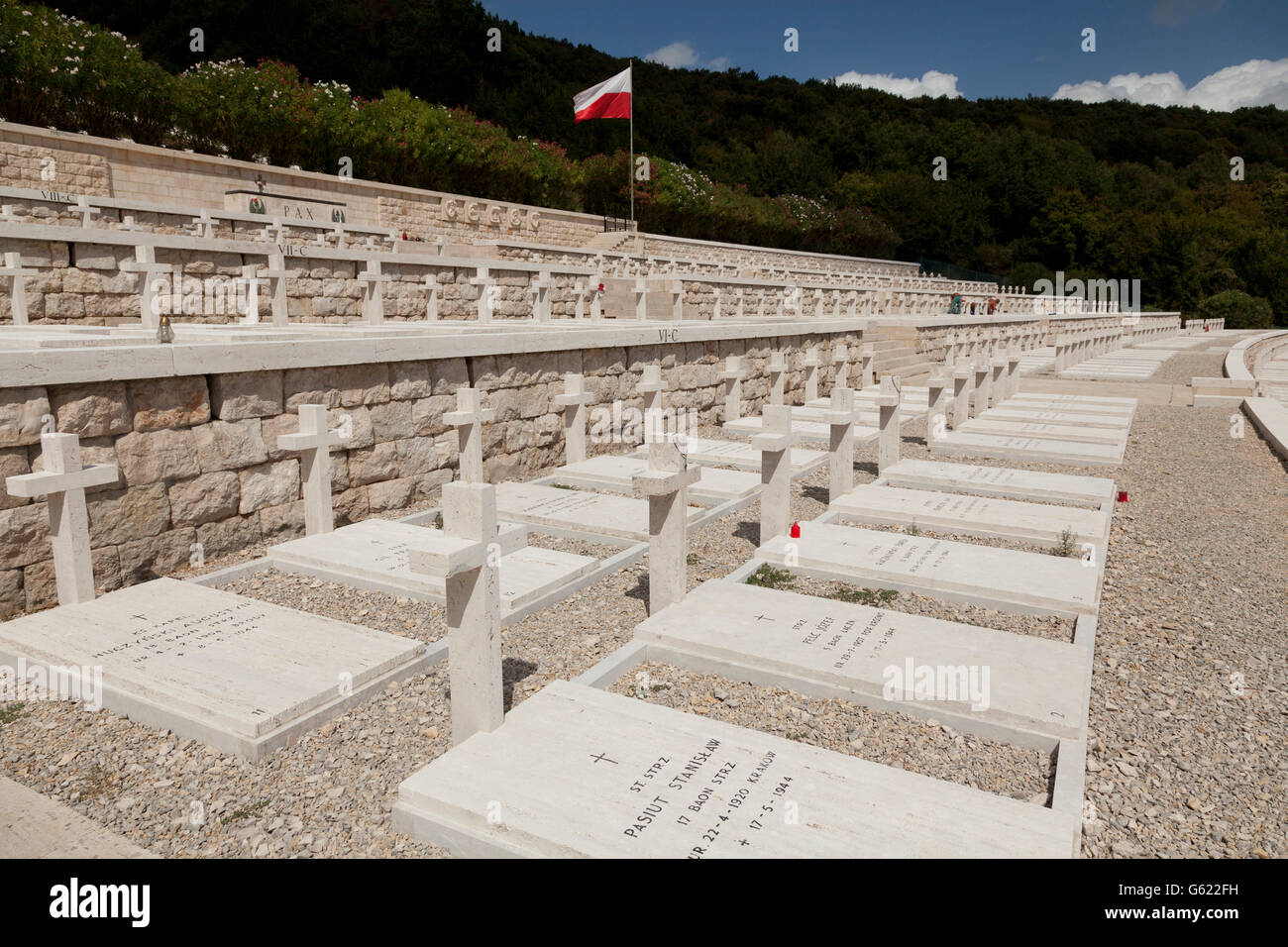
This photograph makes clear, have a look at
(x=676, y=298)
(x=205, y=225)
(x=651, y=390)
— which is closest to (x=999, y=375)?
(x=676, y=298)

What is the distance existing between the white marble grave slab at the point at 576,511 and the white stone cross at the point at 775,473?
755mm

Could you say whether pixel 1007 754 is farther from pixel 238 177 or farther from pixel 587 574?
pixel 238 177

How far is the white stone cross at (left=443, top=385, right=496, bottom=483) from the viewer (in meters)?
6.09

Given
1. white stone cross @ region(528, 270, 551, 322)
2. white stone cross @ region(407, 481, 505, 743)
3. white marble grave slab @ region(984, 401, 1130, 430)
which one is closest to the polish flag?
white stone cross @ region(528, 270, 551, 322)

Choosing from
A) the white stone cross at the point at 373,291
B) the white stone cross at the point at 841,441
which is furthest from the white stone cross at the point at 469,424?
the white stone cross at the point at 373,291

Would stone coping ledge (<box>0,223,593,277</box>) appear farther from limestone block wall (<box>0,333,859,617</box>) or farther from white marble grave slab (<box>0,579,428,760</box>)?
white marble grave slab (<box>0,579,428,760</box>)

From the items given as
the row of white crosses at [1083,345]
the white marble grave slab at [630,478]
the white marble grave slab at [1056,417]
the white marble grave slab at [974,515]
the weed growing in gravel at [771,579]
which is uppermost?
the row of white crosses at [1083,345]

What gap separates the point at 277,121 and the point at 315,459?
681 inches

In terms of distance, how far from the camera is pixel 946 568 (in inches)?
195

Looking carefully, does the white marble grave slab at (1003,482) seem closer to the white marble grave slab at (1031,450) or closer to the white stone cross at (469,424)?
the white marble grave slab at (1031,450)

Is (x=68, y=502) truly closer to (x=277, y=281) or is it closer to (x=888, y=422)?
(x=277, y=281)

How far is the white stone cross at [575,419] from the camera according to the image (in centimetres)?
779

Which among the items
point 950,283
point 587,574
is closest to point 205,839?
point 587,574
